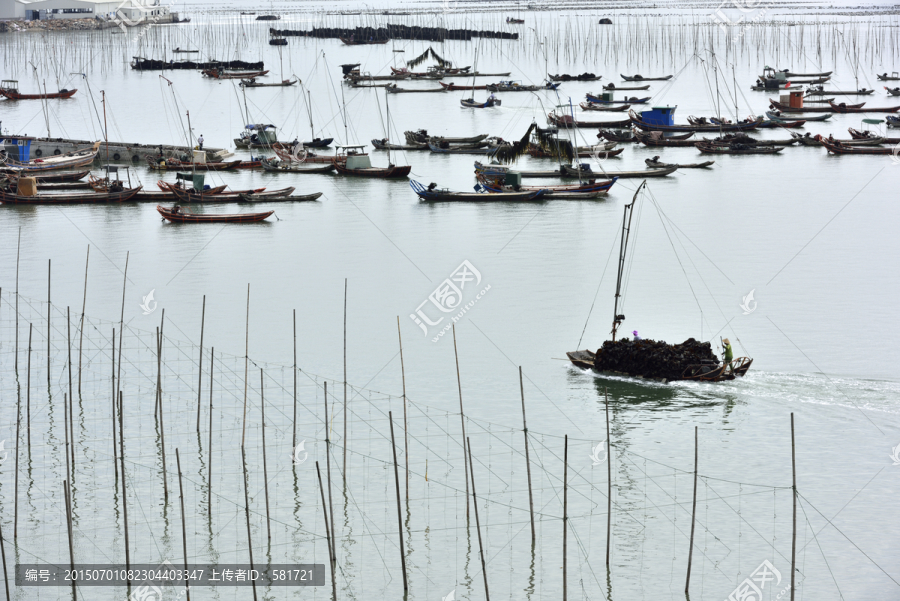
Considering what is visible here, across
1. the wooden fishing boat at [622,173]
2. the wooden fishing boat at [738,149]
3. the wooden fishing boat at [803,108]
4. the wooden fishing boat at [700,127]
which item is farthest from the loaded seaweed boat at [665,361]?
the wooden fishing boat at [803,108]

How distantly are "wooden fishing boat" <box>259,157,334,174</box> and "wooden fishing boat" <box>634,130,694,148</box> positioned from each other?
17243 millimetres

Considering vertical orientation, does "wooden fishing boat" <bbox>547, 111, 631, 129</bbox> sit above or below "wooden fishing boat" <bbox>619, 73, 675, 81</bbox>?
below

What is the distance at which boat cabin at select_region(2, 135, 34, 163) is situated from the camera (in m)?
48.9

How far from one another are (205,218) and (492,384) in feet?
63.3

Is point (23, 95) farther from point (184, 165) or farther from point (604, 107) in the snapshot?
point (604, 107)

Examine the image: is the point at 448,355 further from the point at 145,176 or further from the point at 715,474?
the point at 145,176

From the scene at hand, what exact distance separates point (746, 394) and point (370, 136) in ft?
133

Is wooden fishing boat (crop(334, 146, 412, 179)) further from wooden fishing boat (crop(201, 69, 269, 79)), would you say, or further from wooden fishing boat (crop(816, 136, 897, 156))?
wooden fishing boat (crop(201, 69, 269, 79))

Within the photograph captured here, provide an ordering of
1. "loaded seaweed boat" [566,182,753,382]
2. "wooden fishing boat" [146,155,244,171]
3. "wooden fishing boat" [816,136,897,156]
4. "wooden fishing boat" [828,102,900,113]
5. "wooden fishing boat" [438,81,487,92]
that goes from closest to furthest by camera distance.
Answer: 1. "loaded seaweed boat" [566,182,753,382]
2. "wooden fishing boat" [146,155,244,171]
3. "wooden fishing boat" [816,136,897,156]
4. "wooden fishing boat" [828,102,900,113]
5. "wooden fishing boat" [438,81,487,92]

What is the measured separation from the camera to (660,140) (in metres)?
55.1

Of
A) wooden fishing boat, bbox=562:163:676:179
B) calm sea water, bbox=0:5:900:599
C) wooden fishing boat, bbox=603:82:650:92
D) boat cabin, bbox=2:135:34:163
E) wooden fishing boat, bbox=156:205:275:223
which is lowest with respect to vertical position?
calm sea water, bbox=0:5:900:599

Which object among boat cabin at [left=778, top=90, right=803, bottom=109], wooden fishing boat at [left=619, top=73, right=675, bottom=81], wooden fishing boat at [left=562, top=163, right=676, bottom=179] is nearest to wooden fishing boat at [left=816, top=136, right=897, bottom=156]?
wooden fishing boat at [left=562, top=163, right=676, bottom=179]

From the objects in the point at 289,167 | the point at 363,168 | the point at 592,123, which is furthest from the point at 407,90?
the point at 363,168

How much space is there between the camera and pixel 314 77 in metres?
88.2
